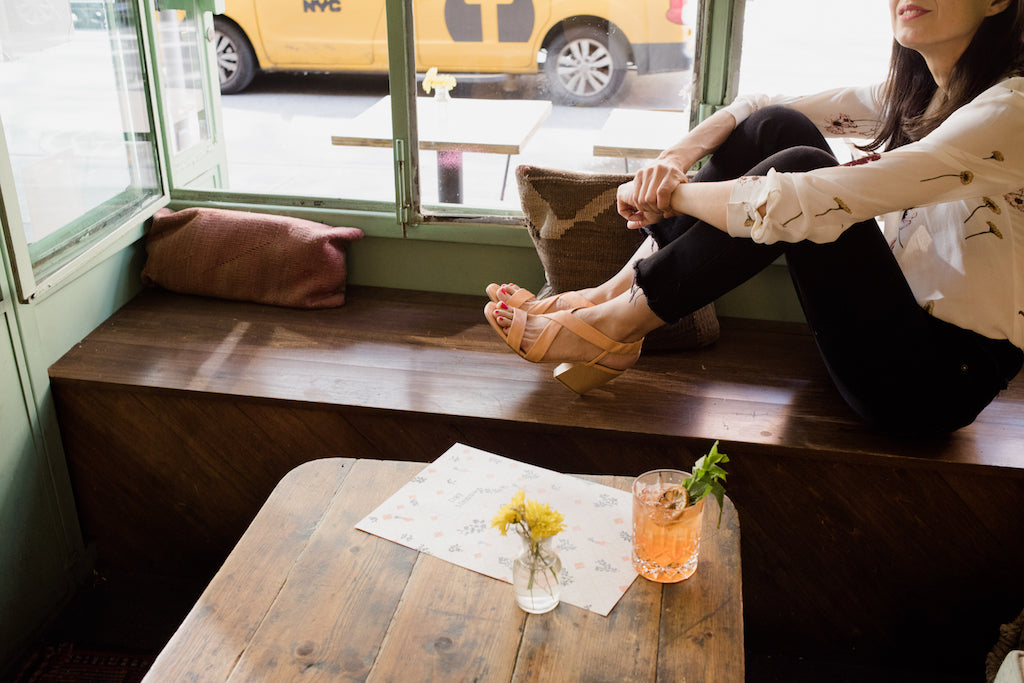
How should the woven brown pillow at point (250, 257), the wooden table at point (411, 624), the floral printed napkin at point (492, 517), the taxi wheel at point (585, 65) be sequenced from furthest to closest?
the woven brown pillow at point (250, 257)
the taxi wheel at point (585, 65)
the floral printed napkin at point (492, 517)
the wooden table at point (411, 624)

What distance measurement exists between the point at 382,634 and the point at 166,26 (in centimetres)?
181

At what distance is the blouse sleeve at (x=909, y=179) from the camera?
59.1 inches

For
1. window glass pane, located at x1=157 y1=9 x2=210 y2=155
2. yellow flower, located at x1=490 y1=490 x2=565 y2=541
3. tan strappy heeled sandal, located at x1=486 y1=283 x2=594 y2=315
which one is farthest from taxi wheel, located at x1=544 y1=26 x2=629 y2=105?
yellow flower, located at x1=490 y1=490 x2=565 y2=541

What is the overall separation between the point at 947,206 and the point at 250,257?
1581 mm

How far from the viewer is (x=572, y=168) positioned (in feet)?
7.83

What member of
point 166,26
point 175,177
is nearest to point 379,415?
point 175,177

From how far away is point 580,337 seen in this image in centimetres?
188

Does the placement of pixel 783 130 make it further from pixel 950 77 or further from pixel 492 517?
pixel 492 517

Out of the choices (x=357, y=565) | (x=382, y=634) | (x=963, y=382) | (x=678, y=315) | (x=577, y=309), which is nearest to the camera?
(x=382, y=634)

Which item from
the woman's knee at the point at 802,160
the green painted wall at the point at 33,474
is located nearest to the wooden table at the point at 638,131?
the woman's knee at the point at 802,160

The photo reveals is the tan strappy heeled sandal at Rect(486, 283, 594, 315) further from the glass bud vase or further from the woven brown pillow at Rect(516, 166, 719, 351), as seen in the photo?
the glass bud vase

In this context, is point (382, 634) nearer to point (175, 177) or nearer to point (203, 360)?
point (203, 360)

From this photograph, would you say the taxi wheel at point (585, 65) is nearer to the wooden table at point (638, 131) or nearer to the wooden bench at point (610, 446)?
the wooden table at point (638, 131)

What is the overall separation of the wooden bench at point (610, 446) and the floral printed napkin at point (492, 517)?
15.9 inches
